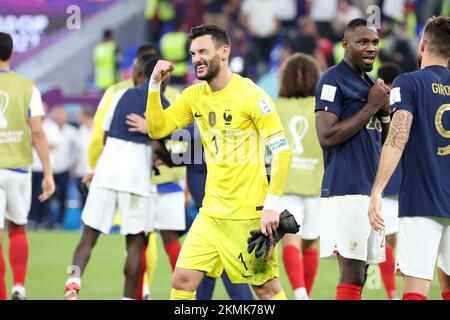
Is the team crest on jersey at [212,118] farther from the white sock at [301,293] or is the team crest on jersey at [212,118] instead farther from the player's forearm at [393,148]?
the white sock at [301,293]

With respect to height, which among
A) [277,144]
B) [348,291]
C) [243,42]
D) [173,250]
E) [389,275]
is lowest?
[389,275]

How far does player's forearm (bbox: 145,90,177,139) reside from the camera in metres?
7.31

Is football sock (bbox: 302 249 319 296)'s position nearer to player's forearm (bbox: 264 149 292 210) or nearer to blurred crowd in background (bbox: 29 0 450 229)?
player's forearm (bbox: 264 149 292 210)

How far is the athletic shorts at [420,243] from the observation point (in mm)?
6668

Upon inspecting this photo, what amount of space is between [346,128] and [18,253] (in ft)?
13.8

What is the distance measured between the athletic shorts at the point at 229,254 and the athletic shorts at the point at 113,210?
2419 millimetres

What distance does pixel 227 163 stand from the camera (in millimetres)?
7230

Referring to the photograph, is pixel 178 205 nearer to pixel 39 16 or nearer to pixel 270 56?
pixel 270 56

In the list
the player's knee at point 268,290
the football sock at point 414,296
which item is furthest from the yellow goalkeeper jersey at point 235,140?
the football sock at point 414,296

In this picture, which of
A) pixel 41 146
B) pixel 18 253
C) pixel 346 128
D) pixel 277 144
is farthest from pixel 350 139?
pixel 18 253

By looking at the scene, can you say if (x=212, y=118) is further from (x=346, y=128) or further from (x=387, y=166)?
(x=387, y=166)

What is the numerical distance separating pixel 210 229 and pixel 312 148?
135 inches
